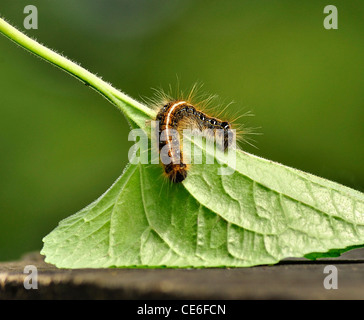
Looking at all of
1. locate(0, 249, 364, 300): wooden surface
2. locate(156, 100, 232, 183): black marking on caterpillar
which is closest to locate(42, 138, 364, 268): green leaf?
locate(156, 100, 232, 183): black marking on caterpillar

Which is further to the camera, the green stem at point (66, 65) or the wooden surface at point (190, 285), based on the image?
the green stem at point (66, 65)

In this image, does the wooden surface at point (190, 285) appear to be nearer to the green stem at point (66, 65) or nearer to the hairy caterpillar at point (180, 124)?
the hairy caterpillar at point (180, 124)

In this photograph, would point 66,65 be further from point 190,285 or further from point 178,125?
point 190,285

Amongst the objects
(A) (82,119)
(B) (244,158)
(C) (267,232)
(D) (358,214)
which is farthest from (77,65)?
(A) (82,119)

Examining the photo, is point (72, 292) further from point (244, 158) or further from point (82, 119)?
point (82, 119)

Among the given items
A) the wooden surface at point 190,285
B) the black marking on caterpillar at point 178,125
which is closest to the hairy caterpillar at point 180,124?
the black marking on caterpillar at point 178,125

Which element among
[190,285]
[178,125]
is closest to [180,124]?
[178,125]
